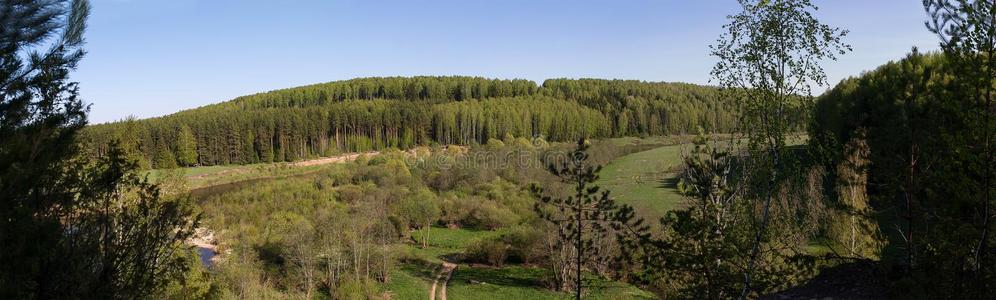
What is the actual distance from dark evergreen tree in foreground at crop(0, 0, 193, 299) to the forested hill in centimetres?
6131

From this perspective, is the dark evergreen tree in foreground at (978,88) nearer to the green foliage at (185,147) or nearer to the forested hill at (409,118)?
the forested hill at (409,118)

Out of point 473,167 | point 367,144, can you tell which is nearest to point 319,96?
point 367,144

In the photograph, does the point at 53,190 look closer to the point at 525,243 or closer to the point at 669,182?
the point at 525,243

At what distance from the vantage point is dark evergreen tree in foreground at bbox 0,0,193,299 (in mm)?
5961

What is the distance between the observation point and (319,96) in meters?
140

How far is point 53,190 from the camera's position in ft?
22.9

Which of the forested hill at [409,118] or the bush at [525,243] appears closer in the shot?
the bush at [525,243]

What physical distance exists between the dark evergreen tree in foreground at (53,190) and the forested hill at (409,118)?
61.3 metres

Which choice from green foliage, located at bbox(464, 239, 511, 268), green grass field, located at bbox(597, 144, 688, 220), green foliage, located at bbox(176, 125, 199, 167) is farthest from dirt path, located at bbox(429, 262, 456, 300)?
green foliage, located at bbox(176, 125, 199, 167)

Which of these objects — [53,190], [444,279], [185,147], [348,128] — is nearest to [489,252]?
[444,279]

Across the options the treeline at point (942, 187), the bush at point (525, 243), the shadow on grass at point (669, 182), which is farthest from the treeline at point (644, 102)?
the treeline at point (942, 187)

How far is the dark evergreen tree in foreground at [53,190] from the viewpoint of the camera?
19.6 ft

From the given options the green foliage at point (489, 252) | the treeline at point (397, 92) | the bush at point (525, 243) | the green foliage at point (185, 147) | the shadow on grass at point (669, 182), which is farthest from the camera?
the treeline at point (397, 92)

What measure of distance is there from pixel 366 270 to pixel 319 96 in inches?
4669
